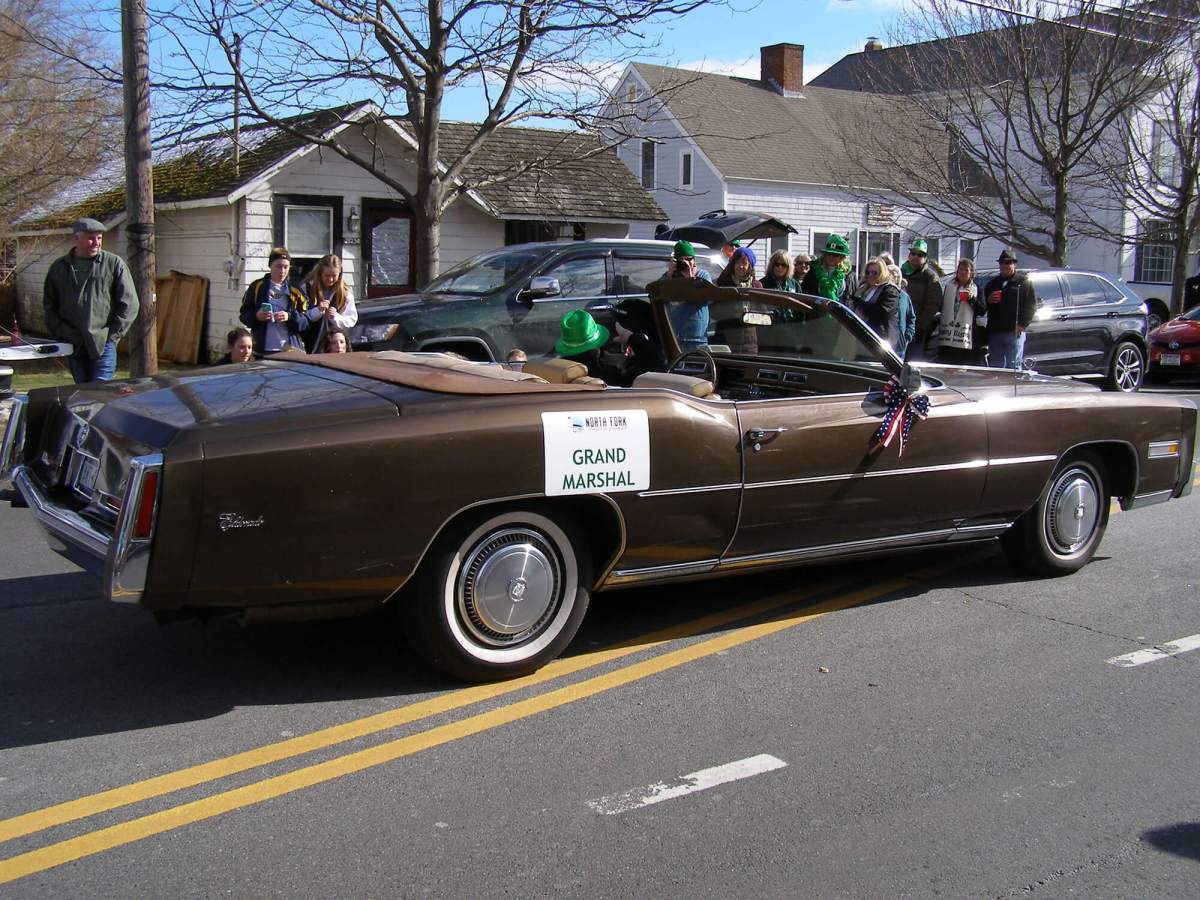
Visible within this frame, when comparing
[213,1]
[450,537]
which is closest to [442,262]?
[213,1]

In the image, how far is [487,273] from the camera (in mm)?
10648

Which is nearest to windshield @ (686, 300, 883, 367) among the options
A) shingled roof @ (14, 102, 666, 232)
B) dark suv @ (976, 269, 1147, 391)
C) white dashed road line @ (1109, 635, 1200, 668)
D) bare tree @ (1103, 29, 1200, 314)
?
white dashed road line @ (1109, 635, 1200, 668)

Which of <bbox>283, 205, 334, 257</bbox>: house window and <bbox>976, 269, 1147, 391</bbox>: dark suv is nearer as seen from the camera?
<bbox>976, 269, 1147, 391</bbox>: dark suv

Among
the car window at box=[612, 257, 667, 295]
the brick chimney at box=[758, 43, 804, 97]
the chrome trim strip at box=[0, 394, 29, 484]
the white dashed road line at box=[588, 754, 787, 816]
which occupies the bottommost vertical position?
the white dashed road line at box=[588, 754, 787, 816]

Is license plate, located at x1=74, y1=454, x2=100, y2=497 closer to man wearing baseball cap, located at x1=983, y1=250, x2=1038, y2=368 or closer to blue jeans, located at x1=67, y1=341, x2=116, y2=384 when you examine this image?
blue jeans, located at x1=67, y1=341, x2=116, y2=384

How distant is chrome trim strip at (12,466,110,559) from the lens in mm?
4042

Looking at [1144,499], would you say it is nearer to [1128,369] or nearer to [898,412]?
[898,412]

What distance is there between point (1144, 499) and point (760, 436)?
109 inches

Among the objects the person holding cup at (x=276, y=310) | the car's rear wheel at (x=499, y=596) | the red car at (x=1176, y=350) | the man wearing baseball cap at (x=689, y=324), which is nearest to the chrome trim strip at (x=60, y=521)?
the car's rear wheel at (x=499, y=596)

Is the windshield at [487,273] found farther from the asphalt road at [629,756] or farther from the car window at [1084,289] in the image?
the car window at [1084,289]

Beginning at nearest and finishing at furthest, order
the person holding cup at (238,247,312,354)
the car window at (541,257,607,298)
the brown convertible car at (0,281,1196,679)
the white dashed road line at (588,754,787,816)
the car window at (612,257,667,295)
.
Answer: the white dashed road line at (588,754,787,816) < the brown convertible car at (0,281,1196,679) < the person holding cup at (238,247,312,354) < the car window at (541,257,607,298) < the car window at (612,257,667,295)

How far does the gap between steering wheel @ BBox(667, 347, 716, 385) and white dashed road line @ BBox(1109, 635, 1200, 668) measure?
226cm

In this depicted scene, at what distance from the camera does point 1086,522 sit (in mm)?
6410

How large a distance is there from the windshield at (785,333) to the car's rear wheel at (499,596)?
188 centimetres
